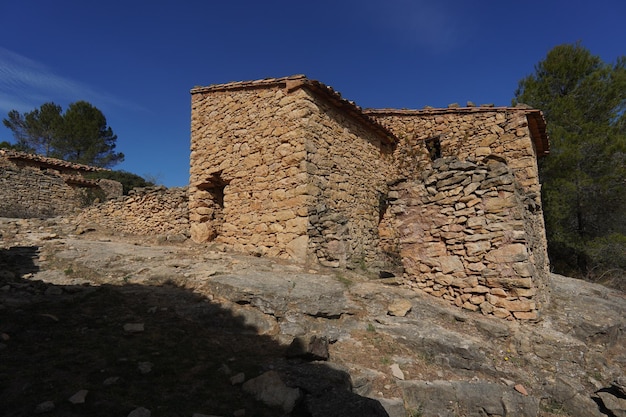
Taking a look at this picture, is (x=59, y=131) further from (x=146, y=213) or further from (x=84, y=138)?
(x=146, y=213)

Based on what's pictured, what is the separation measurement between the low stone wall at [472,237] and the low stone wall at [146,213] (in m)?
6.85

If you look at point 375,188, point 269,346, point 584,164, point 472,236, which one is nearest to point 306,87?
point 375,188

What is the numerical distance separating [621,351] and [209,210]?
29.7 feet

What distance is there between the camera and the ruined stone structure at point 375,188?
5.32 metres

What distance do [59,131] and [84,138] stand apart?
5.61 ft

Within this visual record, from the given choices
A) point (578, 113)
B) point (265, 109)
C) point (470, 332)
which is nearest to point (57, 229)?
point (265, 109)

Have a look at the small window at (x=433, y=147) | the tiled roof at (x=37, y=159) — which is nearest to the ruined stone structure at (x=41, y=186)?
the tiled roof at (x=37, y=159)

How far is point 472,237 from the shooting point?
542cm

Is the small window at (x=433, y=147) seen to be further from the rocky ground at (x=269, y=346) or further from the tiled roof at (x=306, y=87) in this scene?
the rocky ground at (x=269, y=346)

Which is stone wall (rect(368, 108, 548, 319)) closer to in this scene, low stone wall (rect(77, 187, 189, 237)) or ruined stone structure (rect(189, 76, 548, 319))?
ruined stone structure (rect(189, 76, 548, 319))

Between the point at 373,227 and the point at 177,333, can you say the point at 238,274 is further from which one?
the point at 373,227

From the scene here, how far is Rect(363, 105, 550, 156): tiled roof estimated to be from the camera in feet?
30.5

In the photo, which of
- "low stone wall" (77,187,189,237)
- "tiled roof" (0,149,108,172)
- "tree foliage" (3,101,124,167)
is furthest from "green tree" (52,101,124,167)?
"low stone wall" (77,187,189,237)

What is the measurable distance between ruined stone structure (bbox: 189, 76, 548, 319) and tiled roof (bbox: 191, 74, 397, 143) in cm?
3
